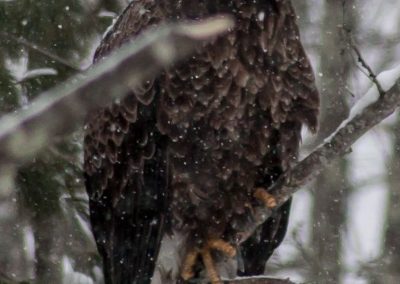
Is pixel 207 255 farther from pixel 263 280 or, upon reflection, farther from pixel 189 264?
pixel 263 280

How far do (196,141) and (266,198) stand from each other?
1.24 ft

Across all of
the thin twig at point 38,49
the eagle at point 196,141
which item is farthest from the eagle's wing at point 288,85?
the thin twig at point 38,49

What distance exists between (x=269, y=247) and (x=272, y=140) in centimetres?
59

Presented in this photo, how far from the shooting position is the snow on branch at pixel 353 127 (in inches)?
105

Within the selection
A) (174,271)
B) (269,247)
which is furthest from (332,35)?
(174,271)

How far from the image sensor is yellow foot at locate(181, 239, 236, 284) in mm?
3312

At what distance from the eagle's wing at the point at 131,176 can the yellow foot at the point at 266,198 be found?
0.40m

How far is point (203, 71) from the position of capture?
3.10 meters

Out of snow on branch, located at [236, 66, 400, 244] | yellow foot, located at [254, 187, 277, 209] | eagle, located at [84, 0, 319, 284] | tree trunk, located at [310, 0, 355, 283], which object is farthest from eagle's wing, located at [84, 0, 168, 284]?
tree trunk, located at [310, 0, 355, 283]

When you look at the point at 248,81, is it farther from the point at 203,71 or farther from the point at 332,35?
the point at 332,35

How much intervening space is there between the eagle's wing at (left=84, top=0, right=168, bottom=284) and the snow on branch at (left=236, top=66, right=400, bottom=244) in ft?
1.99

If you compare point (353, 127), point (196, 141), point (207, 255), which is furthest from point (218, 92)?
point (207, 255)

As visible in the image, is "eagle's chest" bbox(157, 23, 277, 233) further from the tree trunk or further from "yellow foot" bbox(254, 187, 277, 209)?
the tree trunk

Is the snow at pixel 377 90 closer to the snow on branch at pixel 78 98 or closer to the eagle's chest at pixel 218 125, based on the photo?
the eagle's chest at pixel 218 125
